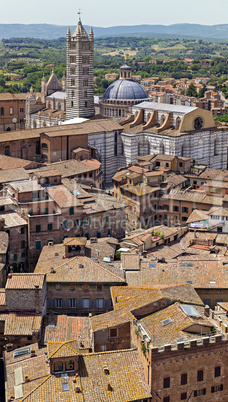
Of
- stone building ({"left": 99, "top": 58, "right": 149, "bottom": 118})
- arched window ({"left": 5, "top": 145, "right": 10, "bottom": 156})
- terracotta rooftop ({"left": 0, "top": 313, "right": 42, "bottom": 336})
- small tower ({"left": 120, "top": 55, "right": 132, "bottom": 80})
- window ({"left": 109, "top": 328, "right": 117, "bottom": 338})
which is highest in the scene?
small tower ({"left": 120, "top": 55, "right": 132, "bottom": 80})

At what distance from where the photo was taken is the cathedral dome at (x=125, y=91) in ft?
220

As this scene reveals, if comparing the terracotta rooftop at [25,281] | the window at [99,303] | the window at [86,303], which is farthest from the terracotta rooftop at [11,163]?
the terracotta rooftop at [25,281]

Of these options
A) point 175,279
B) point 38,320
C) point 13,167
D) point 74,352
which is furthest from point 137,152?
point 74,352

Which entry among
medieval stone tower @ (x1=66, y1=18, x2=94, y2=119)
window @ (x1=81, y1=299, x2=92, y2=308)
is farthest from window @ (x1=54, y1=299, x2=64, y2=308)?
medieval stone tower @ (x1=66, y1=18, x2=94, y2=119)

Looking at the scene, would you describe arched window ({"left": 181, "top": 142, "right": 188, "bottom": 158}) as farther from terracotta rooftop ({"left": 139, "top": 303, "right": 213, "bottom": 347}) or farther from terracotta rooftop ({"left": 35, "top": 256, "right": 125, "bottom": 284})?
terracotta rooftop ({"left": 139, "top": 303, "right": 213, "bottom": 347})

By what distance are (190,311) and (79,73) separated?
42116 mm

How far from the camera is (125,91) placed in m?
67.0

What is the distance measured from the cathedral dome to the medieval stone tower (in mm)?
2247

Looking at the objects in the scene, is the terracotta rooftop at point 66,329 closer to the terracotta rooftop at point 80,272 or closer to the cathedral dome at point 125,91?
the terracotta rooftop at point 80,272

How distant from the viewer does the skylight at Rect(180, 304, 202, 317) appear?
27500 millimetres

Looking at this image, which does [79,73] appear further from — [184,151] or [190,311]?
[190,311]

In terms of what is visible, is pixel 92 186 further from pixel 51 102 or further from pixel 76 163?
pixel 51 102

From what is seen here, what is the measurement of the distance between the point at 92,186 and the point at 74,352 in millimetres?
27624

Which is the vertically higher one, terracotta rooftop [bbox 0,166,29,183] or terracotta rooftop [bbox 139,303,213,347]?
terracotta rooftop [bbox 0,166,29,183]
